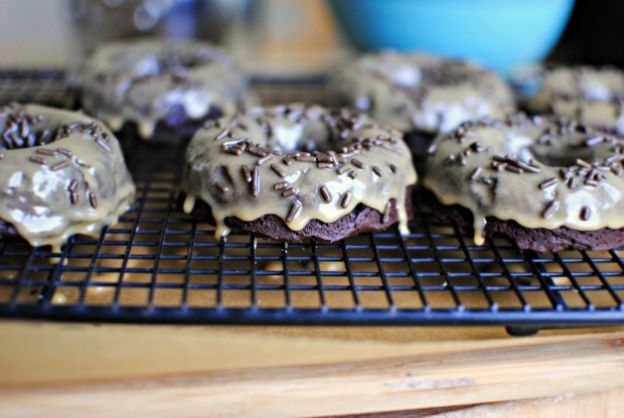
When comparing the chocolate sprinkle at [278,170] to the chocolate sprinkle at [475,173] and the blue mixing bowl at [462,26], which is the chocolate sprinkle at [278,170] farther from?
the blue mixing bowl at [462,26]

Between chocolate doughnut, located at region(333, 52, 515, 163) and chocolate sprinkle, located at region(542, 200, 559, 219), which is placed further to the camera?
chocolate doughnut, located at region(333, 52, 515, 163)

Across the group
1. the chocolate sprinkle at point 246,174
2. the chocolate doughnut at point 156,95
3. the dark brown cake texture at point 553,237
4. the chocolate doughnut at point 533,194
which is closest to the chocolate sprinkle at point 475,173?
the chocolate doughnut at point 533,194

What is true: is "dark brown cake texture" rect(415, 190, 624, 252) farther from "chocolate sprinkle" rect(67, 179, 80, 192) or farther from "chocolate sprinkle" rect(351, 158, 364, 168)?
"chocolate sprinkle" rect(67, 179, 80, 192)

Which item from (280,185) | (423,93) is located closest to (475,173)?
(280,185)

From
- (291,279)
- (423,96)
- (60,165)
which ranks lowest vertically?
(291,279)

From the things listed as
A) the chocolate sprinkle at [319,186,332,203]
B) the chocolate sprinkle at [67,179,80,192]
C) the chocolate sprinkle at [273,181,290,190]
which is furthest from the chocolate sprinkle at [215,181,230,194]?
the chocolate sprinkle at [67,179,80,192]

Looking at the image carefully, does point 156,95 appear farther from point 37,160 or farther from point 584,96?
point 584,96
